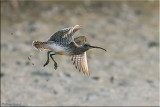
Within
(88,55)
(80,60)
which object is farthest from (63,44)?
(88,55)

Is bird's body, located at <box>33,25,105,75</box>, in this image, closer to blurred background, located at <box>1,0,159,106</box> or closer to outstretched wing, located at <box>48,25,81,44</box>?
outstretched wing, located at <box>48,25,81,44</box>

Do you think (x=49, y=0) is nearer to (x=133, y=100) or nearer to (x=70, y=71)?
(x=70, y=71)

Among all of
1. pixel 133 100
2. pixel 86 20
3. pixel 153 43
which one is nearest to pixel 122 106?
pixel 133 100

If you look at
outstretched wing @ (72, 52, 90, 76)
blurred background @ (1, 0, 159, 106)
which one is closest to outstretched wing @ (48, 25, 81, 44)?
outstretched wing @ (72, 52, 90, 76)

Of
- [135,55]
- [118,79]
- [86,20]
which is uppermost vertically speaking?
[86,20]

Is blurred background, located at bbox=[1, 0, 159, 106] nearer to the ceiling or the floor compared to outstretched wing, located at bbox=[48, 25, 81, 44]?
nearer to the ceiling

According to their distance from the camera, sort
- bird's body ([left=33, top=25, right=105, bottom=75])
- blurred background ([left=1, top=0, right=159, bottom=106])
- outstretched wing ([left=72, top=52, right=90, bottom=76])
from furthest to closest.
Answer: blurred background ([left=1, top=0, right=159, bottom=106])
outstretched wing ([left=72, top=52, right=90, bottom=76])
bird's body ([left=33, top=25, right=105, bottom=75])

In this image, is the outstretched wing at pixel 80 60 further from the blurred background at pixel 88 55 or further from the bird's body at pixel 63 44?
the blurred background at pixel 88 55

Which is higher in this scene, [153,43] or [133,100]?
[153,43]

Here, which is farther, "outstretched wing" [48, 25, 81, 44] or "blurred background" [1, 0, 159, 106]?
"blurred background" [1, 0, 159, 106]
